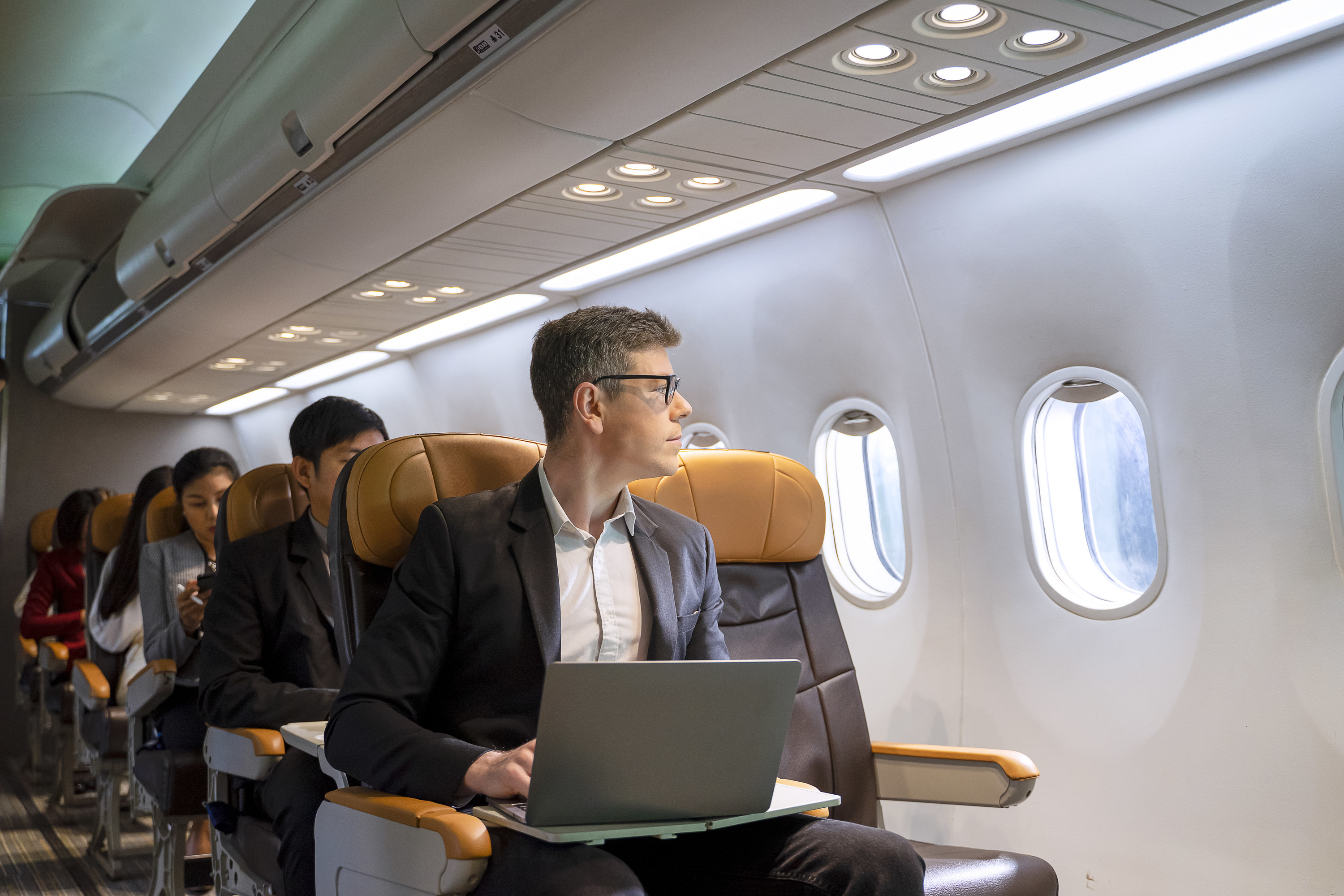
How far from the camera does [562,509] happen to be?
7.41ft

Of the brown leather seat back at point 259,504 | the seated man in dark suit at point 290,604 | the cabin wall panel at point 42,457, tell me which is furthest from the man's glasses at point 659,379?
the cabin wall panel at point 42,457

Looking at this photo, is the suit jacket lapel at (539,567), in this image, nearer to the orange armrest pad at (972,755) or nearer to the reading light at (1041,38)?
the orange armrest pad at (972,755)

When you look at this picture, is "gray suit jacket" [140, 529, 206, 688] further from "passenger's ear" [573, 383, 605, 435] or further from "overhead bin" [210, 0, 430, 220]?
"passenger's ear" [573, 383, 605, 435]

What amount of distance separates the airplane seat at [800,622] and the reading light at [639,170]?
1345mm

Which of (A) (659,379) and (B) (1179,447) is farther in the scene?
(B) (1179,447)

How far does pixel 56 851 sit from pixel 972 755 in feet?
16.5

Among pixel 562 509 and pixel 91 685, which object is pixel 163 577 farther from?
pixel 562 509

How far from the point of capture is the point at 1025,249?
405cm

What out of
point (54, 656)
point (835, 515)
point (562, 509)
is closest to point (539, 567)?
point (562, 509)

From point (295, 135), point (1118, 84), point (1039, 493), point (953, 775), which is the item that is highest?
point (295, 135)

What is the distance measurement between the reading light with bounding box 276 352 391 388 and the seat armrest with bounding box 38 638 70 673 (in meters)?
3.11

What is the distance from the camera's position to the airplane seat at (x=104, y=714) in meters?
4.68

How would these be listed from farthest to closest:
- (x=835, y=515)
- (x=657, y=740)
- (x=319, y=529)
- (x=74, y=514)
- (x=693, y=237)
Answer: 1. (x=74, y=514)
2. (x=835, y=515)
3. (x=693, y=237)
4. (x=319, y=529)
5. (x=657, y=740)

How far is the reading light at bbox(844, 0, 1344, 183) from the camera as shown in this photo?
2941mm
